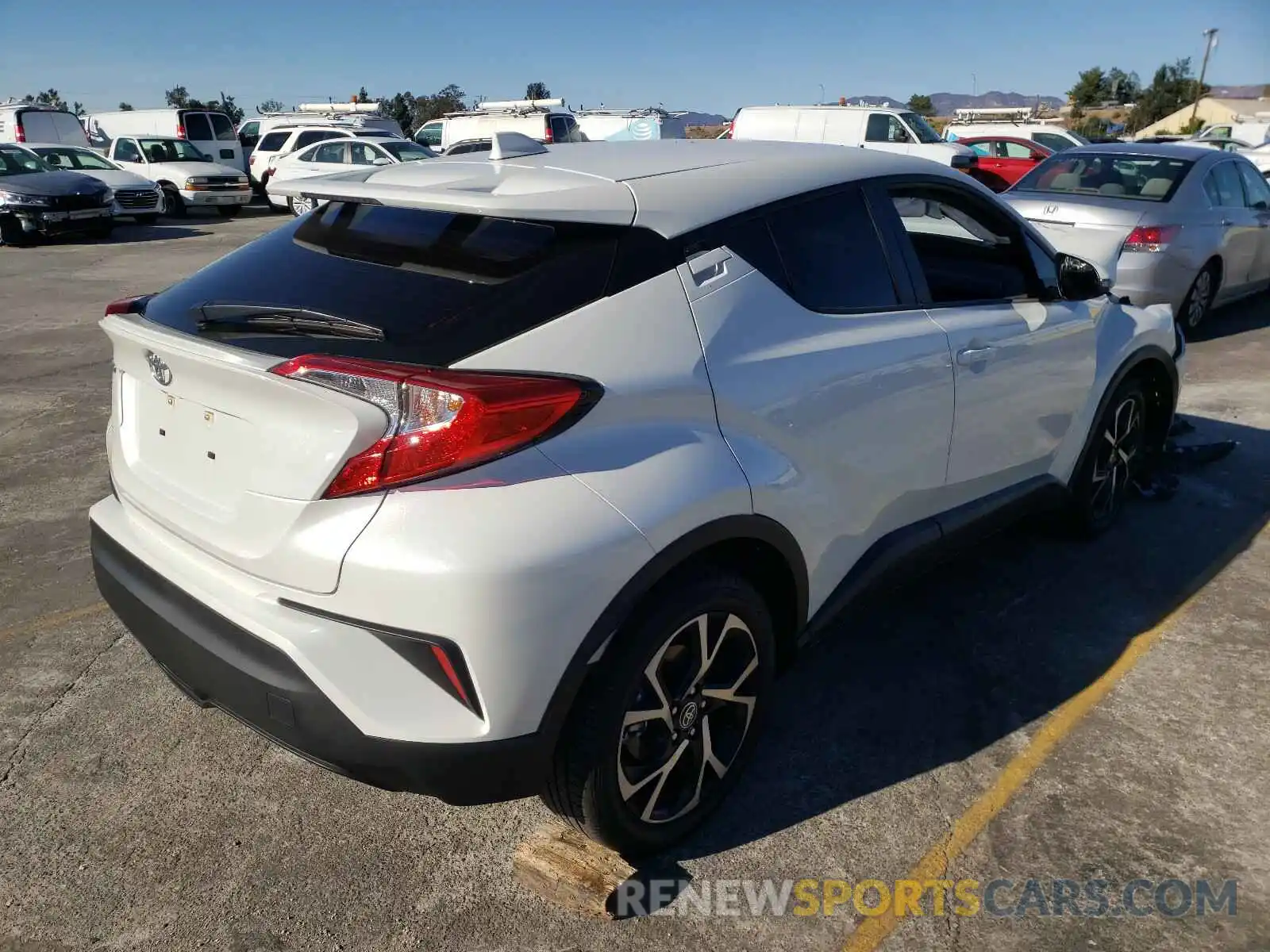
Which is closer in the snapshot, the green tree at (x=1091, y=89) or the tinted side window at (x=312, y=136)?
the tinted side window at (x=312, y=136)

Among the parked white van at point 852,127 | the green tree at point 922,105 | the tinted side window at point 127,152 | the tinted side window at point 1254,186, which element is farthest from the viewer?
the green tree at point 922,105

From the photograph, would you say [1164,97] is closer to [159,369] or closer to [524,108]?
[524,108]

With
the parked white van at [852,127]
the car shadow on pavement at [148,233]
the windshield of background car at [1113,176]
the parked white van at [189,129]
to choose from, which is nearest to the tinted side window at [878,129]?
the parked white van at [852,127]

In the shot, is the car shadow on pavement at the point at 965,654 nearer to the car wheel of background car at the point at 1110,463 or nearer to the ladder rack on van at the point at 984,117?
the car wheel of background car at the point at 1110,463

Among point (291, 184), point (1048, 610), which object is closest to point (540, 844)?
point (291, 184)

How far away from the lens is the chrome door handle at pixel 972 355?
10.8 ft

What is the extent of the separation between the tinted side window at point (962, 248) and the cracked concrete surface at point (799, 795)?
1254mm

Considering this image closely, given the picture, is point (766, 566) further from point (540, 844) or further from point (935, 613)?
point (935, 613)

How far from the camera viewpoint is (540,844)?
2.65 m

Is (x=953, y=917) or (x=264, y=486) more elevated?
(x=264, y=486)

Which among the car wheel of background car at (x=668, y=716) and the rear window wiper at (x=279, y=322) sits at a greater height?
the rear window wiper at (x=279, y=322)

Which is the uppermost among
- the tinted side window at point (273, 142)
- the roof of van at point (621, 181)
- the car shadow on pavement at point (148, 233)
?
the roof of van at point (621, 181)

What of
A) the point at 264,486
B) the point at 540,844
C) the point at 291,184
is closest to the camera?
the point at 264,486

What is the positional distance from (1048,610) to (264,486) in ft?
10.2
